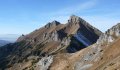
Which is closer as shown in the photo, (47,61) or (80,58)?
(80,58)

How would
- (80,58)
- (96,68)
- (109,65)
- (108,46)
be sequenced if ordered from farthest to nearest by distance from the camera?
(80,58) < (108,46) < (96,68) < (109,65)

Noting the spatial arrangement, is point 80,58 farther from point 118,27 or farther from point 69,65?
point 118,27

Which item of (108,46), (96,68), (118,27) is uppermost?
(118,27)

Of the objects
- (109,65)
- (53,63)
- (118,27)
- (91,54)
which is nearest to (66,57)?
(53,63)

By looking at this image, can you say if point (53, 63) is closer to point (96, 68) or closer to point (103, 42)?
point (103, 42)

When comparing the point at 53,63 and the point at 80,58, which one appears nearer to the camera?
the point at 80,58

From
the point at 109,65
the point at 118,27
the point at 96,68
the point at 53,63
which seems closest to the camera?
the point at 109,65

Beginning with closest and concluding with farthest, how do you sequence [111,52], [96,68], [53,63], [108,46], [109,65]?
1. [109,65]
2. [96,68]
3. [111,52]
4. [108,46]
5. [53,63]

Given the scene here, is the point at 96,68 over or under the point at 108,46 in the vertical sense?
under

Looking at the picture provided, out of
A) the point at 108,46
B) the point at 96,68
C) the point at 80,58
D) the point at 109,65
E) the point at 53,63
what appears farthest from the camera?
the point at 53,63
